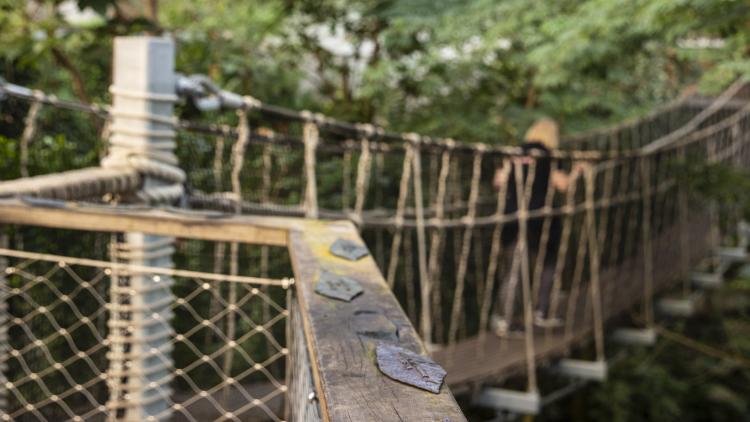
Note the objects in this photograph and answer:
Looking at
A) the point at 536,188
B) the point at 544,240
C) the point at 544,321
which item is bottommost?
the point at 544,321

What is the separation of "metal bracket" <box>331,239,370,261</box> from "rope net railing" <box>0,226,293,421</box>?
10 centimetres

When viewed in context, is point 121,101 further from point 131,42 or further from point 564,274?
point 564,274

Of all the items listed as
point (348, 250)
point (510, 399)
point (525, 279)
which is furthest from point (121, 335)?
point (525, 279)

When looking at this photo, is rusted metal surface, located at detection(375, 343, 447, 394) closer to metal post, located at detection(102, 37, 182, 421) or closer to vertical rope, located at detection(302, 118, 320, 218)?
metal post, located at detection(102, 37, 182, 421)

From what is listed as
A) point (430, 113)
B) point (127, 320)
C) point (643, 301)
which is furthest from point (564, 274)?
point (127, 320)

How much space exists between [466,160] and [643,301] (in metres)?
1.62

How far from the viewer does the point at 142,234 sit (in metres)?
2.06

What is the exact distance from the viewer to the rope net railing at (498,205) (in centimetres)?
311

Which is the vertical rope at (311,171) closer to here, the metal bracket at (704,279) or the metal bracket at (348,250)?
the metal bracket at (348,250)

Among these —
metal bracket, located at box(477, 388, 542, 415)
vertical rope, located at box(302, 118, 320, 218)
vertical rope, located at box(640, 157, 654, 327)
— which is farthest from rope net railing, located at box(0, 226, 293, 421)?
vertical rope, located at box(640, 157, 654, 327)

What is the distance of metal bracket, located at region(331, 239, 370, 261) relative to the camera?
134 centimetres

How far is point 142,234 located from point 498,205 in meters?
2.74

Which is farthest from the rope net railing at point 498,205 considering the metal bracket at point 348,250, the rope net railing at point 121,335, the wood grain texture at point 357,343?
the wood grain texture at point 357,343

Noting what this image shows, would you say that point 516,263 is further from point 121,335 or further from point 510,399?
point 121,335
